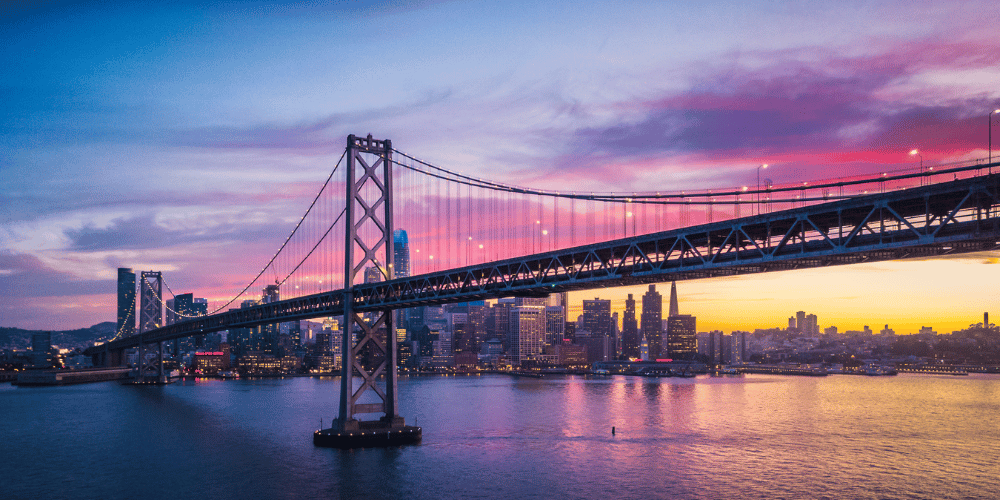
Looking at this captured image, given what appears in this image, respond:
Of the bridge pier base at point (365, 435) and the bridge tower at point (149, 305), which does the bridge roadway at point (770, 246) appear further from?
the bridge tower at point (149, 305)

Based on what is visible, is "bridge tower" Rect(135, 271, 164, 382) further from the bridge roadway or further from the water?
the bridge roadway

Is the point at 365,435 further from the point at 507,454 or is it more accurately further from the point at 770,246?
the point at 770,246

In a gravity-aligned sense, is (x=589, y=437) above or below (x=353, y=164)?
below

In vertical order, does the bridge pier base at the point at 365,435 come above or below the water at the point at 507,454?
above

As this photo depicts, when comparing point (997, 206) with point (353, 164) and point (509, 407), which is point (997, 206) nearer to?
point (353, 164)

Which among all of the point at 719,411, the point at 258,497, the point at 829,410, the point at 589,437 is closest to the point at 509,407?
the point at 719,411

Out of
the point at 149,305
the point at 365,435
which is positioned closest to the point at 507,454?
the point at 365,435

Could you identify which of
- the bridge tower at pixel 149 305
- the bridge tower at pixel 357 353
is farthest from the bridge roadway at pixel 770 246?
the bridge tower at pixel 149 305

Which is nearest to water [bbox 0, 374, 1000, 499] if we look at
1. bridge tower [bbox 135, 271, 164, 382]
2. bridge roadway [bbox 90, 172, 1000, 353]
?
bridge roadway [bbox 90, 172, 1000, 353]
